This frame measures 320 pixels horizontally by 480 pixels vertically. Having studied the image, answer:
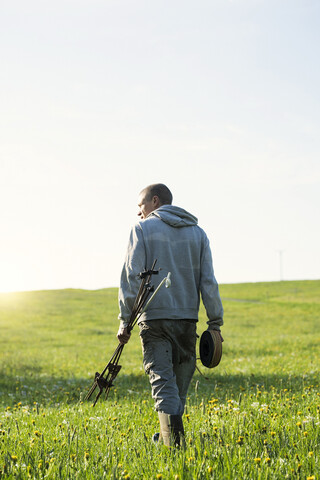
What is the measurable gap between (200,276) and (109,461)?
6.84ft

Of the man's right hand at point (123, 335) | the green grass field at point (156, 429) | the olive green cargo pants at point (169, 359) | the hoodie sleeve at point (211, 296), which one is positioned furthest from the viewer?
the hoodie sleeve at point (211, 296)

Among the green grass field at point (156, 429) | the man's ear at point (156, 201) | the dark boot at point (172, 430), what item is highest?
the man's ear at point (156, 201)

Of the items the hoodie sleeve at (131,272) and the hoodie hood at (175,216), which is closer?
the hoodie sleeve at (131,272)

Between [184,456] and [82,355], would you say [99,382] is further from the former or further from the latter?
[82,355]

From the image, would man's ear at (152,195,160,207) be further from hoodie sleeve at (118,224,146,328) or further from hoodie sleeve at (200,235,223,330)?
hoodie sleeve at (200,235,223,330)

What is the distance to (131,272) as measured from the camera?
192 inches

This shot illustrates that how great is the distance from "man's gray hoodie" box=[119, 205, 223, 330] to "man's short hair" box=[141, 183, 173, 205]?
0.19 metres

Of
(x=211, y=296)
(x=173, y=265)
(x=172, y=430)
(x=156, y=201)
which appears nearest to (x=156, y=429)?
(x=172, y=430)

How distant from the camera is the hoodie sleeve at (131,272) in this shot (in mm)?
4844

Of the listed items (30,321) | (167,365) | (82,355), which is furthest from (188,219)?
(30,321)

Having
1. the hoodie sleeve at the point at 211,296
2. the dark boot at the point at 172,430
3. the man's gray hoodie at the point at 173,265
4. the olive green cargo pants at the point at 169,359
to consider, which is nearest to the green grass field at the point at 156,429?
the dark boot at the point at 172,430

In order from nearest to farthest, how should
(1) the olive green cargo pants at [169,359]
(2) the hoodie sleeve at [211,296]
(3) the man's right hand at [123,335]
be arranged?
(1) the olive green cargo pants at [169,359]
(3) the man's right hand at [123,335]
(2) the hoodie sleeve at [211,296]

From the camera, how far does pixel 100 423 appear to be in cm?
582

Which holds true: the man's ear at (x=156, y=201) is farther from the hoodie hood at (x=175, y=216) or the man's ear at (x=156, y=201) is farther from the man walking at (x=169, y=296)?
the hoodie hood at (x=175, y=216)
